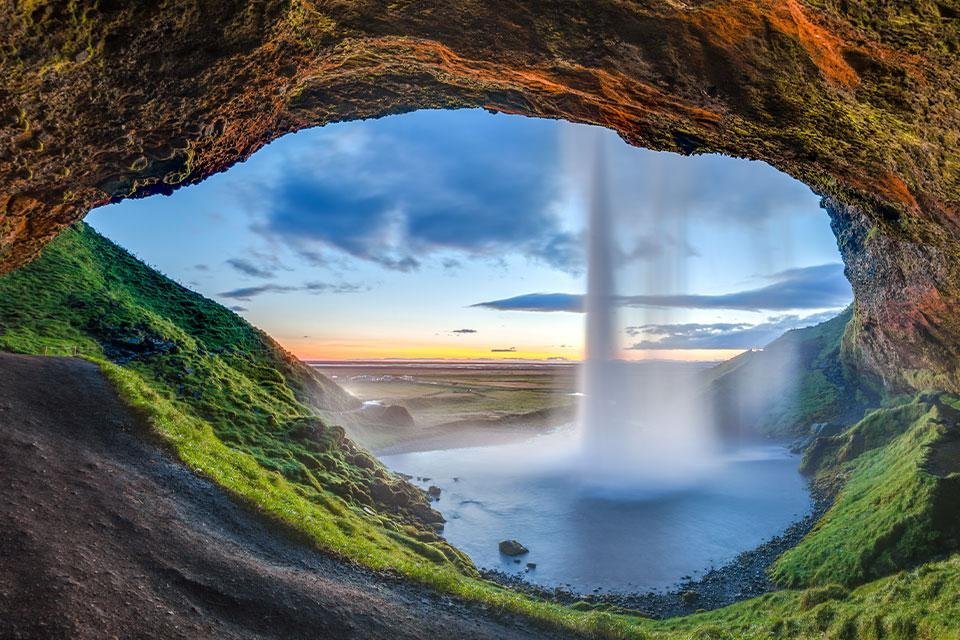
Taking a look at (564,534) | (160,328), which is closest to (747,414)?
(564,534)

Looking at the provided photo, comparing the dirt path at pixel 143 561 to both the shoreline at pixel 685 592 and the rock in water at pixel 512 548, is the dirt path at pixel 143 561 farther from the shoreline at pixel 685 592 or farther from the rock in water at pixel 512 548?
the rock in water at pixel 512 548

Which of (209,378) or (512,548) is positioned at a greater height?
(209,378)

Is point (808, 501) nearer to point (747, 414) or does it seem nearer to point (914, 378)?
point (914, 378)

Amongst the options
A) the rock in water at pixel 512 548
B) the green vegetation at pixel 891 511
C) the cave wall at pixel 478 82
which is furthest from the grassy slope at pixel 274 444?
the cave wall at pixel 478 82

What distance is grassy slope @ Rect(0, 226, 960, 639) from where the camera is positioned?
1702 centimetres

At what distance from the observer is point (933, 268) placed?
71.9 ft

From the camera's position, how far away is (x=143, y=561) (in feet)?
38.3

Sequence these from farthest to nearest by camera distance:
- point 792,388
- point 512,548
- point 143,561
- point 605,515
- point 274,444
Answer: point 792,388, point 605,515, point 512,548, point 274,444, point 143,561

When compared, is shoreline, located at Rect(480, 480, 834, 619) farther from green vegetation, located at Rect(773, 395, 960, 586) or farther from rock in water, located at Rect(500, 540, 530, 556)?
rock in water, located at Rect(500, 540, 530, 556)

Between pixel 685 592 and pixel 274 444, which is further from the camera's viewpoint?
pixel 274 444

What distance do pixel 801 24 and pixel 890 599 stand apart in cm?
2030

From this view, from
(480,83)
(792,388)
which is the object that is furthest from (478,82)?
(792,388)

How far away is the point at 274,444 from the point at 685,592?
23.7 m

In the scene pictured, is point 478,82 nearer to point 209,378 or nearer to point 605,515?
point 209,378
